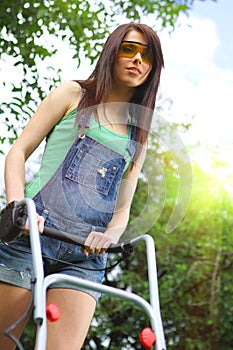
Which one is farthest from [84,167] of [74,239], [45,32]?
[45,32]

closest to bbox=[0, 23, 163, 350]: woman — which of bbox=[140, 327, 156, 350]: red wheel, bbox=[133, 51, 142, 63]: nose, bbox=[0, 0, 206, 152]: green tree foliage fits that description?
bbox=[133, 51, 142, 63]: nose

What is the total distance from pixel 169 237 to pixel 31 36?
2.79m

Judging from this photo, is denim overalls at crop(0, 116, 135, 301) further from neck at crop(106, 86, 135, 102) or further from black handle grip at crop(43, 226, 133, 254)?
neck at crop(106, 86, 135, 102)

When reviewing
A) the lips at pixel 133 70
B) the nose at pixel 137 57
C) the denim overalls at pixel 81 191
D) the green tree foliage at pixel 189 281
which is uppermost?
the nose at pixel 137 57

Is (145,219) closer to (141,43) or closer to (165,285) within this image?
(141,43)

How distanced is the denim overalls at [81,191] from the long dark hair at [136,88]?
0.35 ft

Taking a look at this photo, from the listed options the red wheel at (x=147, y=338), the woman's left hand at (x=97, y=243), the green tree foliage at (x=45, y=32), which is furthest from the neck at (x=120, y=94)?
the green tree foliage at (x=45, y=32)

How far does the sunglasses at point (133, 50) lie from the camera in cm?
200

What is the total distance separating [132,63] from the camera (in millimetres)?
1976

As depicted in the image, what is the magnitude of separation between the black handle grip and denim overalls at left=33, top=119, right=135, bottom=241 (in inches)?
2.7

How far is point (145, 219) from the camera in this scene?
8.40 ft

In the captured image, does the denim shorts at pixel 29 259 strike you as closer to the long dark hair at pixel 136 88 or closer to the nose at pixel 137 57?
the long dark hair at pixel 136 88

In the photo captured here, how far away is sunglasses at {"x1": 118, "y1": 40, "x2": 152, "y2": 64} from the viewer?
1996mm

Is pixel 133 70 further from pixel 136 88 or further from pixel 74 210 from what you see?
pixel 74 210
